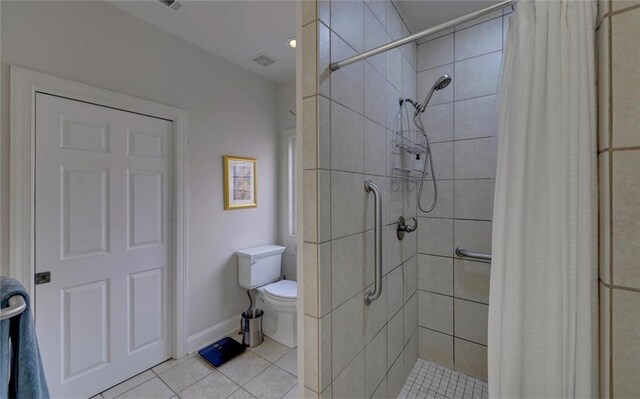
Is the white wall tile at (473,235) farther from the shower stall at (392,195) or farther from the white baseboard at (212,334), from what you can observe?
the white baseboard at (212,334)

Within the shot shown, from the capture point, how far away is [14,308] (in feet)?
2.29

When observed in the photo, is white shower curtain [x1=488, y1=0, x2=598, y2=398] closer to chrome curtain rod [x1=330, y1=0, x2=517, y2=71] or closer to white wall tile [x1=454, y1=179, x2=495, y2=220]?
chrome curtain rod [x1=330, y1=0, x2=517, y2=71]

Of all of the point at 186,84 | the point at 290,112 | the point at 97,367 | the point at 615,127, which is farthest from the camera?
the point at 290,112

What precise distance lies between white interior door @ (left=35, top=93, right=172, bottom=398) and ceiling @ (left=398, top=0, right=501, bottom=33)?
1.92m

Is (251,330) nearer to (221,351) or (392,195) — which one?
(221,351)

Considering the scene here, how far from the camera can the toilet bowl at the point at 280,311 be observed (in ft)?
7.27

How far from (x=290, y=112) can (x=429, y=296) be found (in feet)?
7.21

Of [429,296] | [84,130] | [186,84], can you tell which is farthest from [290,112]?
[429,296]

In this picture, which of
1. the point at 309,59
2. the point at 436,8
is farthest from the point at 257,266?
the point at 436,8

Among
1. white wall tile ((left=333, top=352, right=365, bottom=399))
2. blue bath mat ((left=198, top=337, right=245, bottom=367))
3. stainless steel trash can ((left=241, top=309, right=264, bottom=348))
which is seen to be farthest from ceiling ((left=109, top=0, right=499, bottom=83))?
blue bath mat ((left=198, top=337, right=245, bottom=367))

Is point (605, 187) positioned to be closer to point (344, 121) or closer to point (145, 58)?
point (344, 121)

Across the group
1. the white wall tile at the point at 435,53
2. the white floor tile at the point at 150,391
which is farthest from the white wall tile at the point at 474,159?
the white floor tile at the point at 150,391

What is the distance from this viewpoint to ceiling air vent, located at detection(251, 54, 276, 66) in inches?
93.2

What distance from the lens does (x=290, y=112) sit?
285cm
